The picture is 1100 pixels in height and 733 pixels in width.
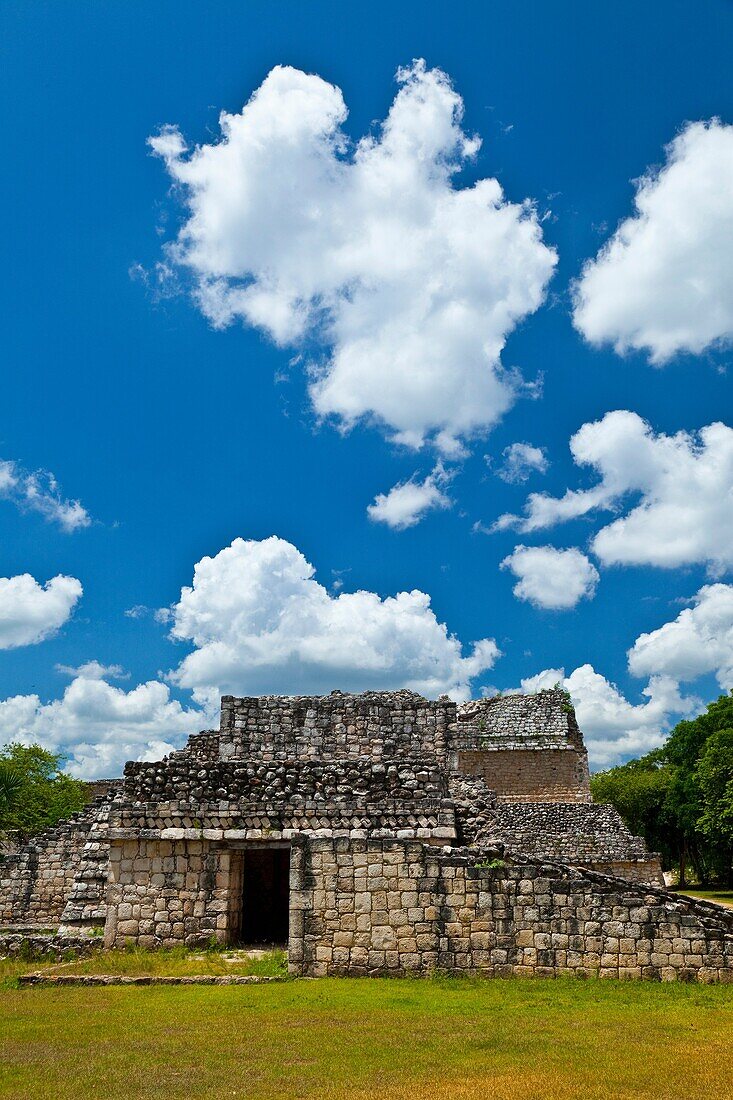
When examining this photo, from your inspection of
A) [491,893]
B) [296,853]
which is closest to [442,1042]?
[491,893]

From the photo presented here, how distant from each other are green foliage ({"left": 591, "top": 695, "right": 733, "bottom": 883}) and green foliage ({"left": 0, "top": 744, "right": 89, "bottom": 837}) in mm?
29629

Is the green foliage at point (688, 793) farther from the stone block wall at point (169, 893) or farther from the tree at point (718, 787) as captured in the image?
the stone block wall at point (169, 893)

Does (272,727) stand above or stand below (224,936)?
above

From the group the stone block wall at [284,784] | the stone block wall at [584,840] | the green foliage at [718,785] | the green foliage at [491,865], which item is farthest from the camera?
the green foliage at [718,785]

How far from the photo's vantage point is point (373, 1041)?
808 cm

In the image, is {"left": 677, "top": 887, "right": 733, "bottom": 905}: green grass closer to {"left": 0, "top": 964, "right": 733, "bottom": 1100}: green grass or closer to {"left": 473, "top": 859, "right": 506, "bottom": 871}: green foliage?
{"left": 473, "top": 859, "right": 506, "bottom": 871}: green foliage

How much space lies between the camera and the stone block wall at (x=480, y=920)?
36.1 feet

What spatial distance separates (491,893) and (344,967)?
2452 millimetres

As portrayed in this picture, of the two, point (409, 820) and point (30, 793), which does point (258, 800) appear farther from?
point (30, 793)

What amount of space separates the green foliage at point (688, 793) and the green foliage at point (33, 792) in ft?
97.2

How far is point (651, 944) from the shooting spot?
11.0 meters

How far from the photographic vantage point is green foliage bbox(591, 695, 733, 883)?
35.6 m

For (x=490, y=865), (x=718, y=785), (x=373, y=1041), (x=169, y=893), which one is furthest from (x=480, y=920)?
(x=718, y=785)

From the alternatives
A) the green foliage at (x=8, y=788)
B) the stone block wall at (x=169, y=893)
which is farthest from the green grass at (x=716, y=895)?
the green foliage at (x=8, y=788)
